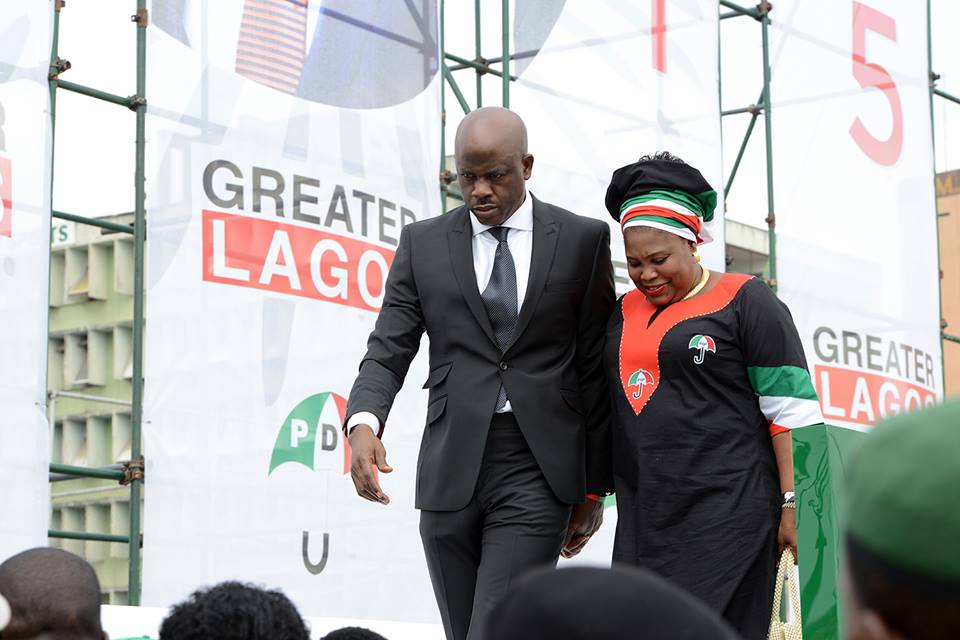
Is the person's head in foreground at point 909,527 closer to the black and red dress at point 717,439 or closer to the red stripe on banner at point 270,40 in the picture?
the black and red dress at point 717,439

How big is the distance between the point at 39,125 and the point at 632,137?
3638 millimetres

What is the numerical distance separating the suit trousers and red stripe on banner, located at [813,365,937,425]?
552 centimetres

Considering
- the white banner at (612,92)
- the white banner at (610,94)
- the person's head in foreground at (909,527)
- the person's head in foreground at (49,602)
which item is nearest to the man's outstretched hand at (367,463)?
the person's head in foreground at (49,602)

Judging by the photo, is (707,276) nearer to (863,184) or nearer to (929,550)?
(929,550)

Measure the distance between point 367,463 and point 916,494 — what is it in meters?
2.27

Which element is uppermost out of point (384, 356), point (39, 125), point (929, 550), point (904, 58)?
point (904, 58)

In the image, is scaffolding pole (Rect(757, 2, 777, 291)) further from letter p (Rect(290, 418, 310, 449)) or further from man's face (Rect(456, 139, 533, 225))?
man's face (Rect(456, 139, 533, 225))

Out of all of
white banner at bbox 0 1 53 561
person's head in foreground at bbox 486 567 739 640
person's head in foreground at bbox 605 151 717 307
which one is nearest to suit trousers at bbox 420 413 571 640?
person's head in foreground at bbox 605 151 717 307

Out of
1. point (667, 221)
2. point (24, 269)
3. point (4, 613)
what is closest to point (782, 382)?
point (667, 221)

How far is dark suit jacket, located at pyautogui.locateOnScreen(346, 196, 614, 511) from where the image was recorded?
3.28 meters

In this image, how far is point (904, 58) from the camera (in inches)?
394

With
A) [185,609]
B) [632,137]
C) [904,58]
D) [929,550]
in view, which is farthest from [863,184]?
[929,550]

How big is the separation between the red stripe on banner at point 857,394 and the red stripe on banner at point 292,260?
10.4 ft

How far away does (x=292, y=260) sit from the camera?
234 inches
